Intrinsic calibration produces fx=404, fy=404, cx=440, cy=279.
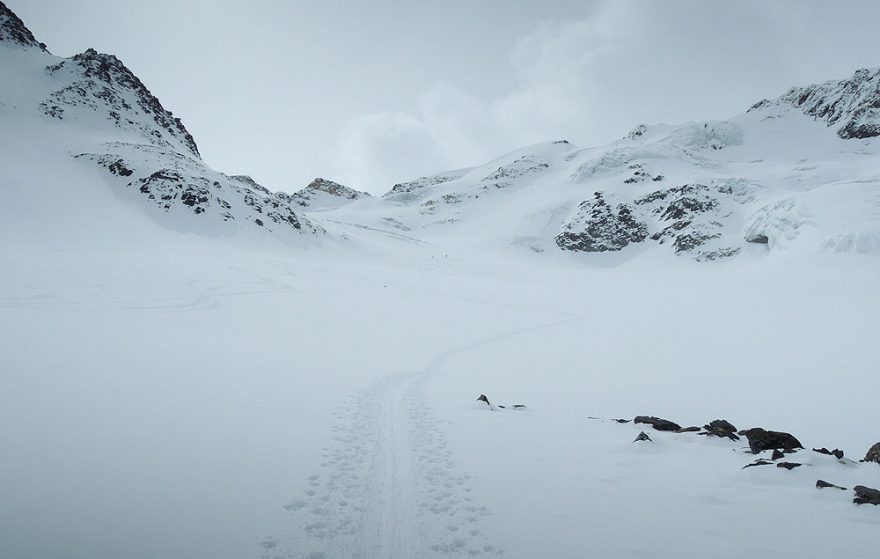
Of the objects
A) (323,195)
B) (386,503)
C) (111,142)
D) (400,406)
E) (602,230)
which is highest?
(323,195)

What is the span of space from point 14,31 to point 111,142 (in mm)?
45225

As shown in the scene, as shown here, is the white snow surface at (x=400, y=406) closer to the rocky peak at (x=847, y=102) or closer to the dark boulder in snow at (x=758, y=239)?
the dark boulder in snow at (x=758, y=239)

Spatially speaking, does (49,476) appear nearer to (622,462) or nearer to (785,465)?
(622,462)

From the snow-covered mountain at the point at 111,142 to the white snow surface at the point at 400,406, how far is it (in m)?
10.1

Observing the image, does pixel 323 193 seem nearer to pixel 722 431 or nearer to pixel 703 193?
pixel 703 193

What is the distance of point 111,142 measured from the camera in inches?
2063

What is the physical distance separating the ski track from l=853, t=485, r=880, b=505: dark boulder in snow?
4.29 m

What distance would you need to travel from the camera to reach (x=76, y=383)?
7.66 metres

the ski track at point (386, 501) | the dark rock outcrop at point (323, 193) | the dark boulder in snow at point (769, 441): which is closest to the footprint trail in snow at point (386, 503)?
the ski track at point (386, 501)

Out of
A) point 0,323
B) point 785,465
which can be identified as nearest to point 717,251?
point 785,465

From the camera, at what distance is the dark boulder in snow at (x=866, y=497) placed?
15.3ft

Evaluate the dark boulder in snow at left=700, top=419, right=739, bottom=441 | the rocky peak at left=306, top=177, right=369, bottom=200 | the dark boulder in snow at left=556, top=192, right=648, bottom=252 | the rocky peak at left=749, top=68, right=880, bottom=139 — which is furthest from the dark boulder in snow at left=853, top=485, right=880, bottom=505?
the rocky peak at left=306, top=177, right=369, bottom=200

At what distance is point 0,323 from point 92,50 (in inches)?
3611

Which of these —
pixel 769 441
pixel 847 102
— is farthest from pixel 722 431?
pixel 847 102
